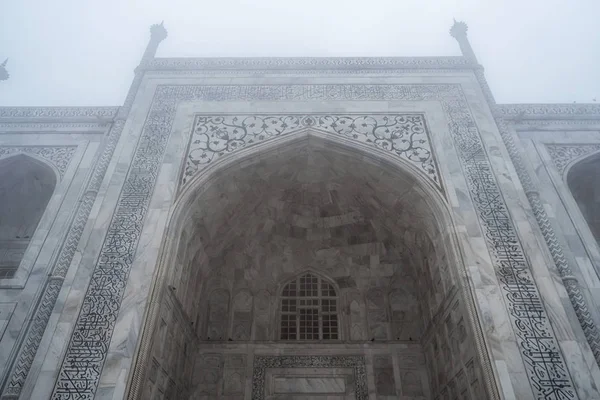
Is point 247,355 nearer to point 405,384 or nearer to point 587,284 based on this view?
point 405,384

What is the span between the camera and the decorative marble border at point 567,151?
8516 millimetres

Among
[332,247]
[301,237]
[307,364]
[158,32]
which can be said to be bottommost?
[307,364]

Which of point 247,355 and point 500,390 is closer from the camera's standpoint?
point 500,390

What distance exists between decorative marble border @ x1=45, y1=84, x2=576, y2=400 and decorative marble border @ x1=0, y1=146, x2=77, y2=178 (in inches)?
66.8

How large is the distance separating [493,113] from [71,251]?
8055 millimetres

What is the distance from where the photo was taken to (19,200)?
943cm

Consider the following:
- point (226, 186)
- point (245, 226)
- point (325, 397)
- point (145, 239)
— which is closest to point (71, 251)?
point (145, 239)

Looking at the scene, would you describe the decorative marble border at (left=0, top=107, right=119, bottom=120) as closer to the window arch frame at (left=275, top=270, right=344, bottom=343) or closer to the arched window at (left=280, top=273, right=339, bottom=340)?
the window arch frame at (left=275, top=270, right=344, bottom=343)

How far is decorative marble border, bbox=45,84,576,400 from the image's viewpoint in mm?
5586

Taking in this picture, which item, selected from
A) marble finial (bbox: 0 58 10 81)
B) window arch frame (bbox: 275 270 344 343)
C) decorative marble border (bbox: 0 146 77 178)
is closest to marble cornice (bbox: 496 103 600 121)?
window arch frame (bbox: 275 270 344 343)

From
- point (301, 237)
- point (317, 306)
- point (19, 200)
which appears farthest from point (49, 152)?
point (317, 306)

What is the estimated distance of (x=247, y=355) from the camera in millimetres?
8758

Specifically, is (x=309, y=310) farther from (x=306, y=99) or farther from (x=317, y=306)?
(x=306, y=99)

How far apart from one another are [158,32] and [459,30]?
7.30m
